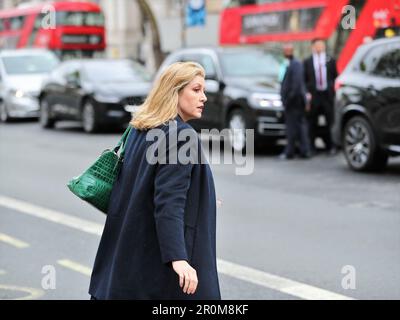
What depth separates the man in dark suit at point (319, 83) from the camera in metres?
13.7

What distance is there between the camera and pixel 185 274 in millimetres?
3328

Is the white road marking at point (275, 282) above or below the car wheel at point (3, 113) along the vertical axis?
above

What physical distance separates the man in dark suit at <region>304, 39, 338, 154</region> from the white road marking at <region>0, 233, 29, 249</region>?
7.05 meters

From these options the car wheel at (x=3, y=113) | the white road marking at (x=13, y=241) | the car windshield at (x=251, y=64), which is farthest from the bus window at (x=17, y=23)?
the white road marking at (x=13, y=241)

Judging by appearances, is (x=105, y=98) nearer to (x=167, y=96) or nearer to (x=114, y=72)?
(x=114, y=72)

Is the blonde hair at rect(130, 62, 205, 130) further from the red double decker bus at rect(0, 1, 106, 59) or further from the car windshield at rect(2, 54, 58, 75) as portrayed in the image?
the red double decker bus at rect(0, 1, 106, 59)

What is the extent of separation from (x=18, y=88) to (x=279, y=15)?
269 inches

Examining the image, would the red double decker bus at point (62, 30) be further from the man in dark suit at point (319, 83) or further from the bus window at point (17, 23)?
the man in dark suit at point (319, 83)

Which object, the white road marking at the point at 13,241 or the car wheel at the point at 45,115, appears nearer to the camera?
the white road marking at the point at 13,241

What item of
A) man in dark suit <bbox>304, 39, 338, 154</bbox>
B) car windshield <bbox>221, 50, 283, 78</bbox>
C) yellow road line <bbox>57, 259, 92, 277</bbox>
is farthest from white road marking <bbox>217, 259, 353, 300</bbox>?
car windshield <bbox>221, 50, 283, 78</bbox>

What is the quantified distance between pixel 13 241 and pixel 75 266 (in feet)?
3.74

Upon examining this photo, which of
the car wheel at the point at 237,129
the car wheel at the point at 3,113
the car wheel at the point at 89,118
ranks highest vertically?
the car wheel at the point at 237,129
